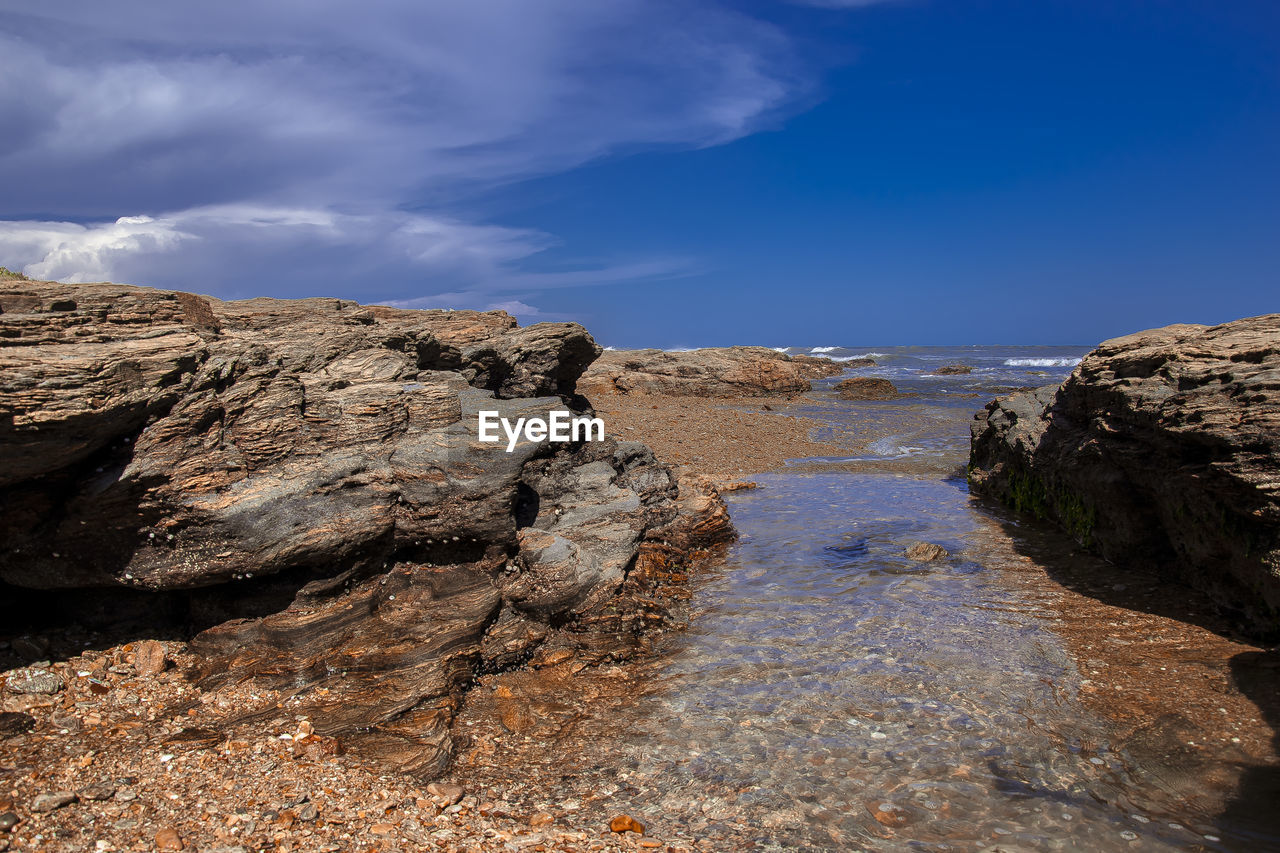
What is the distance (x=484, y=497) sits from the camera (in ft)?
26.2

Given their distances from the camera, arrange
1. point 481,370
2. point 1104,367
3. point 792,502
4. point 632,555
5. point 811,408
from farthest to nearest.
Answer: point 811,408 < point 792,502 < point 481,370 < point 1104,367 < point 632,555

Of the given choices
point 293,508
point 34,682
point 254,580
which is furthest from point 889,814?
point 34,682

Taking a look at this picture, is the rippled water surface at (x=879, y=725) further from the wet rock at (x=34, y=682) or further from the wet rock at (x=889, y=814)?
the wet rock at (x=34, y=682)

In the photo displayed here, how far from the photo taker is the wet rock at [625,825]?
4.84 m

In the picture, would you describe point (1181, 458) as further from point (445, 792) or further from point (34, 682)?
point (34, 682)

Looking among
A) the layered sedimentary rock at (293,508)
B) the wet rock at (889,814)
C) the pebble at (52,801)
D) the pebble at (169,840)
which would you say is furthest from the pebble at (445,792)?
the wet rock at (889,814)

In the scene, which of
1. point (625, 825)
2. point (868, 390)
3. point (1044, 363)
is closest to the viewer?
point (625, 825)

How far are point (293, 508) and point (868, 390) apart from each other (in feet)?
125

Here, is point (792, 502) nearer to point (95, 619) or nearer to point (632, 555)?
point (632, 555)

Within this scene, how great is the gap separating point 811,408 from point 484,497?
27.7m

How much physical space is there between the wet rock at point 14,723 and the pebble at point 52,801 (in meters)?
1.10

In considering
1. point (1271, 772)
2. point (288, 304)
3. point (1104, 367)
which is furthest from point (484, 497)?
point (1104, 367)

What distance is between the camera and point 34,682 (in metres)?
5.95

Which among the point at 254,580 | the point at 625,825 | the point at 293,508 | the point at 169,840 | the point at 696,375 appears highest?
the point at 696,375
